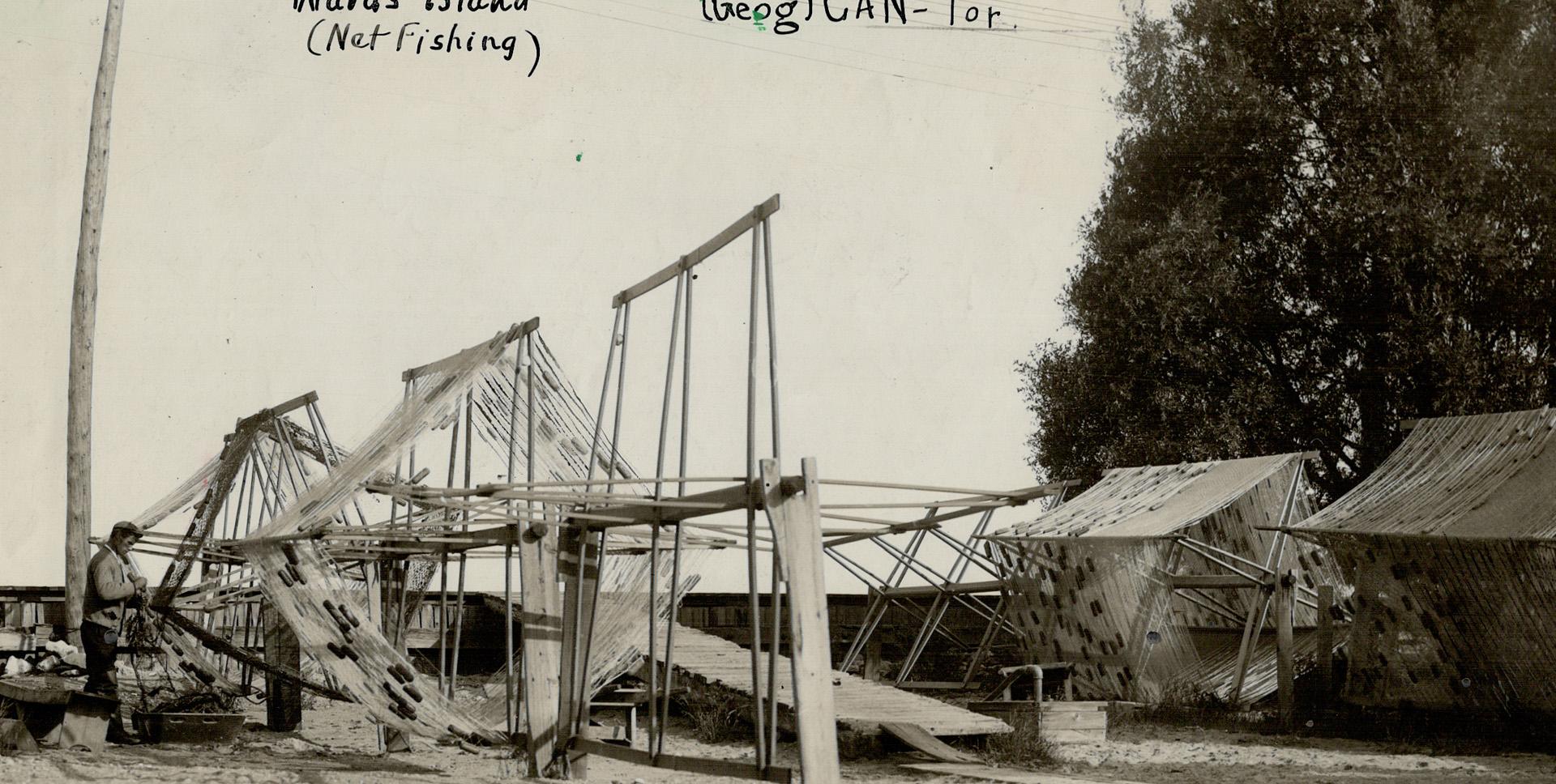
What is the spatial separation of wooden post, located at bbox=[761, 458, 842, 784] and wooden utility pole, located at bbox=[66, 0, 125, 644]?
912 centimetres

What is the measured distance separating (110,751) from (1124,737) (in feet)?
24.3

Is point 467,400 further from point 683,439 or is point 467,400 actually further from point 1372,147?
point 1372,147

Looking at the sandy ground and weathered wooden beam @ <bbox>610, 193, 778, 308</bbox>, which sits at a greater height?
weathered wooden beam @ <bbox>610, 193, 778, 308</bbox>

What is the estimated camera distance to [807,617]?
262 inches

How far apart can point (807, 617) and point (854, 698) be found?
17.2ft

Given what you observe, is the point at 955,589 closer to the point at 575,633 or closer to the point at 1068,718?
the point at 1068,718

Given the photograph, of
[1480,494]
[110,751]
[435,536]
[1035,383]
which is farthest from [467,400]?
[1035,383]

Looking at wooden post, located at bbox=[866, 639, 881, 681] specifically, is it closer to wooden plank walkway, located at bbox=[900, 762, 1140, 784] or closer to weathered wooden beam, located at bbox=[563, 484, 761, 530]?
wooden plank walkway, located at bbox=[900, 762, 1140, 784]

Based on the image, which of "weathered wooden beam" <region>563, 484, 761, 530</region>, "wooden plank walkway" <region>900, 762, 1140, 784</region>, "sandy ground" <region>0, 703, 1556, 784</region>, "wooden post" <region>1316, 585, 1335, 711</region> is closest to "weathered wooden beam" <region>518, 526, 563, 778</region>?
"sandy ground" <region>0, 703, 1556, 784</region>

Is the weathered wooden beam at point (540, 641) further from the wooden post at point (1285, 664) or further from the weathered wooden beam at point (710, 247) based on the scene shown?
the wooden post at point (1285, 664)

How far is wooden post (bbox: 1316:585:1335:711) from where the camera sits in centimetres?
1261

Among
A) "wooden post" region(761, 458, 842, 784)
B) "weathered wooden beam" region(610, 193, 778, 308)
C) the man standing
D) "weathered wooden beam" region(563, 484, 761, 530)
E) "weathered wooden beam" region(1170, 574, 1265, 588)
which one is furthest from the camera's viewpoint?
"weathered wooden beam" region(1170, 574, 1265, 588)

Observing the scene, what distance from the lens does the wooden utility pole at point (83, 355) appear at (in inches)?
541

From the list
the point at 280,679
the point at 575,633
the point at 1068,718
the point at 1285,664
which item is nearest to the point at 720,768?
the point at 575,633
